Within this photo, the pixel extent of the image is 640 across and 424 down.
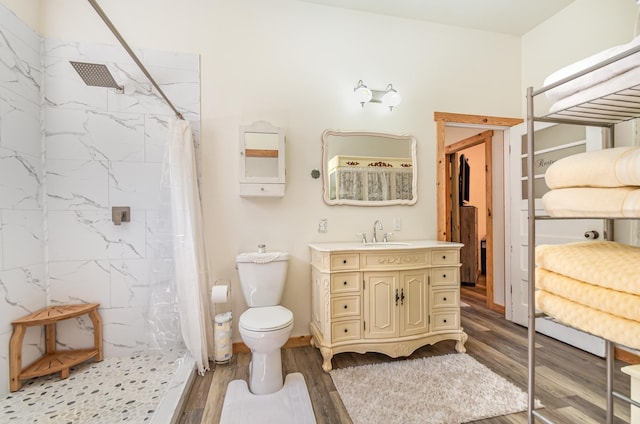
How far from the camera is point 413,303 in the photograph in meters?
2.34

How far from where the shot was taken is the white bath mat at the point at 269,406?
64.6 inches

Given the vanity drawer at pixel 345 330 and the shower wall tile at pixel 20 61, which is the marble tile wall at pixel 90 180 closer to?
the shower wall tile at pixel 20 61

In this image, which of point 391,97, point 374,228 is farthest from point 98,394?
point 391,97

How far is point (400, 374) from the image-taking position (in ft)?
6.86

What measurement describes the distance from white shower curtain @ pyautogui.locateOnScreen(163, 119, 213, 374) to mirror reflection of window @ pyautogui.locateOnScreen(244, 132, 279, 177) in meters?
0.49

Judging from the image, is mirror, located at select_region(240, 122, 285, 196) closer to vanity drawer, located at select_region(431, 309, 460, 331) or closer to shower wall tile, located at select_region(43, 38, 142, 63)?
shower wall tile, located at select_region(43, 38, 142, 63)

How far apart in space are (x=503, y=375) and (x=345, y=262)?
1.36 metres

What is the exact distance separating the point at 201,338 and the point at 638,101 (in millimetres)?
2708

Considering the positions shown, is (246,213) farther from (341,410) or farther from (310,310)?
(341,410)

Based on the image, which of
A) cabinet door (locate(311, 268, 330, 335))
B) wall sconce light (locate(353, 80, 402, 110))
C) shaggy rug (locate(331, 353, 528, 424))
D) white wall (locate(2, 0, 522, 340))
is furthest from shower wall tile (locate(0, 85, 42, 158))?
shaggy rug (locate(331, 353, 528, 424))

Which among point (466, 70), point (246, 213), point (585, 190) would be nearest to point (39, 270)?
point (246, 213)

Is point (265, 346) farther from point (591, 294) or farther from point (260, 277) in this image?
point (591, 294)

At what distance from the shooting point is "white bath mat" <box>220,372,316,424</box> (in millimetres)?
1641

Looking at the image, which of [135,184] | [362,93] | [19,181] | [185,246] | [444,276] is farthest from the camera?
[362,93]
